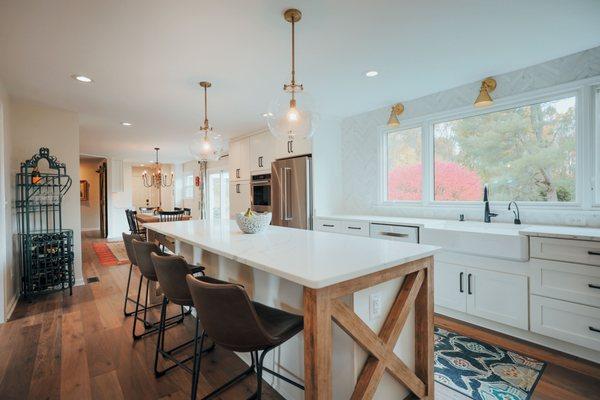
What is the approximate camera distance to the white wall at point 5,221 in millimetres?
2787

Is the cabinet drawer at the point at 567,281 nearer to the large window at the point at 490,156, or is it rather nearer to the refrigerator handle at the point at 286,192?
the large window at the point at 490,156

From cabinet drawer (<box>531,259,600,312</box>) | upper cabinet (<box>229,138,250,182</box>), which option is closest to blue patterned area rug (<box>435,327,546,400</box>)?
cabinet drawer (<box>531,259,600,312</box>)

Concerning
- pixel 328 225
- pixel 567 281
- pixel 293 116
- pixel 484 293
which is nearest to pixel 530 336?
pixel 484 293

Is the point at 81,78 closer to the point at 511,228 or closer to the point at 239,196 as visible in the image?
the point at 239,196

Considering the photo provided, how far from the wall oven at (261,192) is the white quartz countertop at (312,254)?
255 centimetres

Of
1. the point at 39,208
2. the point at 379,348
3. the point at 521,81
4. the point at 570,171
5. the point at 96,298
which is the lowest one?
the point at 96,298

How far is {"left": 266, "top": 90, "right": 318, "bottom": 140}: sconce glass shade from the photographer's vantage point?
1972 mm

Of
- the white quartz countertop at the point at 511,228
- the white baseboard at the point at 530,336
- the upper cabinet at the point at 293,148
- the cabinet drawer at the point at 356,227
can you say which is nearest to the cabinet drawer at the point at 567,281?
the white quartz countertop at the point at 511,228

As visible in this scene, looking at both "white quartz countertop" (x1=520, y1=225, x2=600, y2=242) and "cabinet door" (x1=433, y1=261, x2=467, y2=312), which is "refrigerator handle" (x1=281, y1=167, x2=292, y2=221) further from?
"white quartz countertop" (x1=520, y1=225, x2=600, y2=242)

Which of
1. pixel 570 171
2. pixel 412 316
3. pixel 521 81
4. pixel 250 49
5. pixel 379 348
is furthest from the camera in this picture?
pixel 521 81

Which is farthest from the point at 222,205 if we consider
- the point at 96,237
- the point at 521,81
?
the point at 521,81

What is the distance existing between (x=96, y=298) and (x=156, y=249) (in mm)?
2102

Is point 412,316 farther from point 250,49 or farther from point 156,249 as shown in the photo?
point 250,49

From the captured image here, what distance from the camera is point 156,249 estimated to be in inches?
81.4
